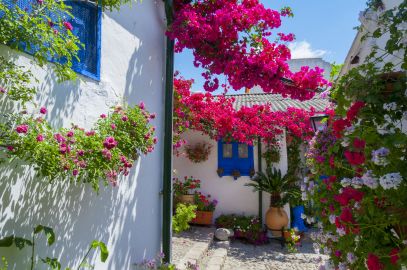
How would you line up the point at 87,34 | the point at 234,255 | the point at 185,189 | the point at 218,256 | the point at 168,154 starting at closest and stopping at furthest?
the point at 87,34, the point at 168,154, the point at 218,256, the point at 234,255, the point at 185,189

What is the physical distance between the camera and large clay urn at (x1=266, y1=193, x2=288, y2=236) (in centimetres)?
817

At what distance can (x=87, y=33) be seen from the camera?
10.5 feet

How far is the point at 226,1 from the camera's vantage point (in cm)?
416

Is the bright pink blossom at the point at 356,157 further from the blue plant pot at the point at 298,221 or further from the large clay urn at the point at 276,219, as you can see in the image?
the blue plant pot at the point at 298,221

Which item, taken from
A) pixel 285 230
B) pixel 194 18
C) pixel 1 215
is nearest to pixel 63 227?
pixel 1 215

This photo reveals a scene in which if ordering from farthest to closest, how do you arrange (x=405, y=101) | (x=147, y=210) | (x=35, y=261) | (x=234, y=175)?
(x=234, y=175)
(x=147, y=210)
(x=35, y=261)
(x=405, y=101)

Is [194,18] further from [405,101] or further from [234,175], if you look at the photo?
[234,175]

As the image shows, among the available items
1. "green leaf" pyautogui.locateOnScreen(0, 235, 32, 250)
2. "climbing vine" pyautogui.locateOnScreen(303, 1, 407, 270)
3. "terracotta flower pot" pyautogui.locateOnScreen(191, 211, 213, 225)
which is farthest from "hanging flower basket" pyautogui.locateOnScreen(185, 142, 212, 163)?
"green leaf" pyautogui.locateOnScreen(0, 235, 32, 250)

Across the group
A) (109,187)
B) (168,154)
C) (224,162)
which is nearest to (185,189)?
(224,162)

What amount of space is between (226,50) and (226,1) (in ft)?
2.29

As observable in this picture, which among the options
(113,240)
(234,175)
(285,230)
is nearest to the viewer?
(113,240)

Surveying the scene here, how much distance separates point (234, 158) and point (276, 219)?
7.08 feet

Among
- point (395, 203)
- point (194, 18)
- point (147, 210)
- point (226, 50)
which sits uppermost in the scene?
point (194, 18)

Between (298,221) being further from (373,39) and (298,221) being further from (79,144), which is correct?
(79,144)
